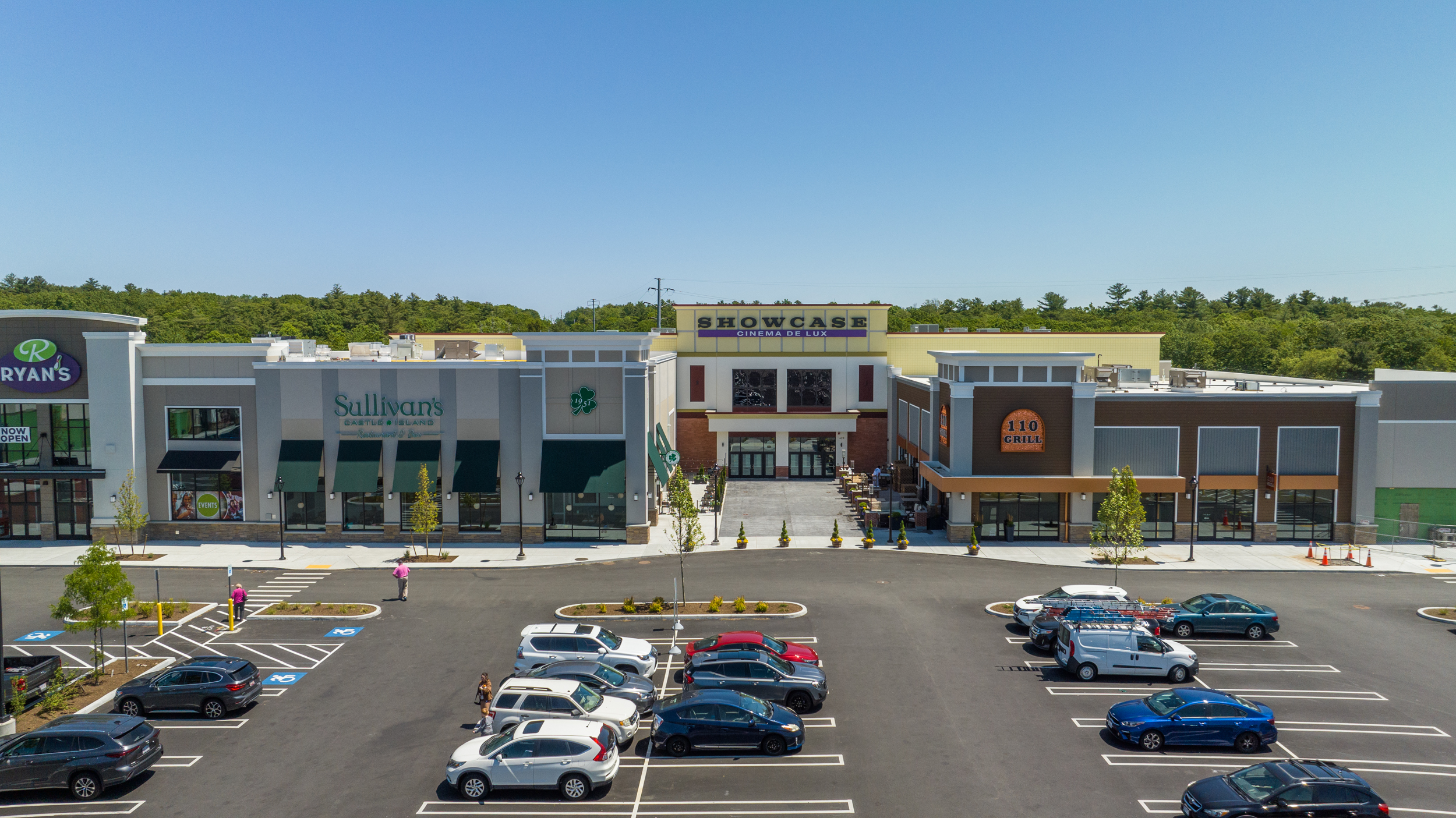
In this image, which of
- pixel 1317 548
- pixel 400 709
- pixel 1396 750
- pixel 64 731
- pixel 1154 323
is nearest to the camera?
pixel 64 731

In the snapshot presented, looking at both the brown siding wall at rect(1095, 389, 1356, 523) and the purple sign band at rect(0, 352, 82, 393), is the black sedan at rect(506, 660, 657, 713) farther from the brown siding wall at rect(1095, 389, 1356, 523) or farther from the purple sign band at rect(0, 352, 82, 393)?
the purple sign band at rect(0, 352, 82, 393)

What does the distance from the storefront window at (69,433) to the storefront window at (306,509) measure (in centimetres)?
1079

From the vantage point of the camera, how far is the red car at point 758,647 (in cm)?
2598

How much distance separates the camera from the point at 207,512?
45469 millimetres

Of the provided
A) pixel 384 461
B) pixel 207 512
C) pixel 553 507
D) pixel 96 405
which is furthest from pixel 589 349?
pixel 96 405

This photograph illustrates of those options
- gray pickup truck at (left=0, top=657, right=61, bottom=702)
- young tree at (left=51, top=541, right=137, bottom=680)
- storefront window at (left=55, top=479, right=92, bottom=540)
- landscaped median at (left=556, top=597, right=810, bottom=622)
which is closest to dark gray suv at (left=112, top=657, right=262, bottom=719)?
gray pickup truck at (left=0, top=657, right=61, bottom=702)

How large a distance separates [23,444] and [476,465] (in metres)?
23.8

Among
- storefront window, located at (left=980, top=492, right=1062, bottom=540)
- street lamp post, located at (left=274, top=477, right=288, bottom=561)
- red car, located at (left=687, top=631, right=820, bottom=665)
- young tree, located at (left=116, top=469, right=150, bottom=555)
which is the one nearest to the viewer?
red car, located at (left=687, top=631, right=820, bottom=665)

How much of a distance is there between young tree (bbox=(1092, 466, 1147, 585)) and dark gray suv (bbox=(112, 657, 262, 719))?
32880 millimetres

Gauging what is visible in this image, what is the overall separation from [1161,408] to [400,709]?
39309mm

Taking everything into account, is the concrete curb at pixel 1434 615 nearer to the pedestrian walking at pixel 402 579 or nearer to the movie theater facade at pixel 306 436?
the movie theater facade at pixel 306 436

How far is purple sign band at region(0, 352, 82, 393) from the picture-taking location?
44500 millimetres

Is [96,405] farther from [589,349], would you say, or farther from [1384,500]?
[1384,500]

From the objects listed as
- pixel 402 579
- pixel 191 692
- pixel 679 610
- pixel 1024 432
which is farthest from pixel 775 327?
pixel 191 692
